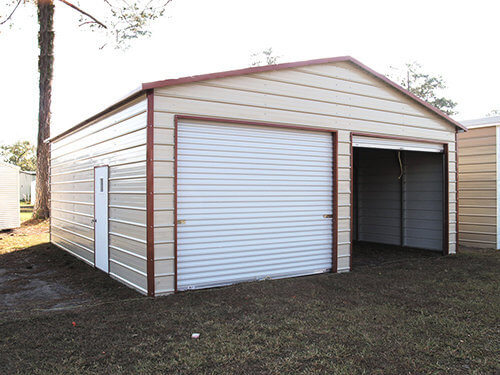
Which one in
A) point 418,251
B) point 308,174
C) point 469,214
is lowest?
point 418,251

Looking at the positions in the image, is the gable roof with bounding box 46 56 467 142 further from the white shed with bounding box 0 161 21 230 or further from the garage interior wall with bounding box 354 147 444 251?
the white shed with bounding box 0 161 21 230

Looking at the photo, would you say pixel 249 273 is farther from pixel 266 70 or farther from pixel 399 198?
pixel 399 198

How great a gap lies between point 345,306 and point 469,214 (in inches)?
267

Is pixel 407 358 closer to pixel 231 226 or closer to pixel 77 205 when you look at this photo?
pixel 231 226

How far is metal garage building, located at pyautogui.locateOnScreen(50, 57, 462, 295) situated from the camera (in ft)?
18.1

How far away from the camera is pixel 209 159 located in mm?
5992

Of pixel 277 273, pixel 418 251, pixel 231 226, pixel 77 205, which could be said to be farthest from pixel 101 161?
pixel 418 251

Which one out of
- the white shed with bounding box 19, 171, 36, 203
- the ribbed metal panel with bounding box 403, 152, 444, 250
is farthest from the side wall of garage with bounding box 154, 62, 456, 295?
the white shed with bounding box 19, 171, 36, 203

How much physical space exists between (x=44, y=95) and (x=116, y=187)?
33.9 feet

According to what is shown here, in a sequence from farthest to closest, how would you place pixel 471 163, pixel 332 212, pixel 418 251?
pixel 471 163 → pixel 418 251 → pixel 332 212

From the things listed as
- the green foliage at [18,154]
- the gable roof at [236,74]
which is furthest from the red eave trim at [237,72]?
the green foliage at [18,154]

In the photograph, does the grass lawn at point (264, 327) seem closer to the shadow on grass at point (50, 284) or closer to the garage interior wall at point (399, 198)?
the shadow on grass at point (50, 284)

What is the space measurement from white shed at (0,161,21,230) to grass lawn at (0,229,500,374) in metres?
8.21

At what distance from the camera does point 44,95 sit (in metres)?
14.7
